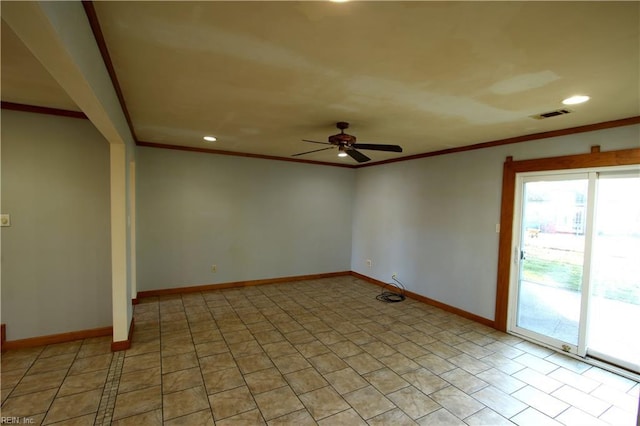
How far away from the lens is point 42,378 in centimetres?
257

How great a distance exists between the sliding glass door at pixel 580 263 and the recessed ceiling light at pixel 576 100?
42.8 inches

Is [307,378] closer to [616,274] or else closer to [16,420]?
[16,420]

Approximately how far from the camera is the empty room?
1.62 metres

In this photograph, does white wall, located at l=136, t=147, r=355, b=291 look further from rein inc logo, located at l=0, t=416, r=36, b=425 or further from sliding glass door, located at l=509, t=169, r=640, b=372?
sliding glass door, located at l=509, t=169, r=640, b=372

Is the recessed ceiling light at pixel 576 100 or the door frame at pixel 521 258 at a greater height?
the recessed ceiling light at pixel 576 100

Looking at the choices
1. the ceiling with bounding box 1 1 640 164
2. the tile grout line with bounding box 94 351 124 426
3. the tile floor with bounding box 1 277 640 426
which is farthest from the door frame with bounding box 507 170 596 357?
the tile grout line with bounding box 94 351 124 426

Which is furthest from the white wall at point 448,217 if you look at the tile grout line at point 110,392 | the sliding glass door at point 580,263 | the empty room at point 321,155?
the tile grout line at point 110,392

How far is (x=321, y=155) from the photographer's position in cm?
542

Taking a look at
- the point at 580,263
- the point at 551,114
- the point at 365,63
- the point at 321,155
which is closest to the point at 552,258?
the point at 580,263

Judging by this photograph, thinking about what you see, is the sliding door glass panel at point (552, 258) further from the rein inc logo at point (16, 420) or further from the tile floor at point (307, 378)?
the rein inc logo at point (16, 420)

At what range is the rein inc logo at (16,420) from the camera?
205cm

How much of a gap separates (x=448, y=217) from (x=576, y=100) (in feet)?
7.81

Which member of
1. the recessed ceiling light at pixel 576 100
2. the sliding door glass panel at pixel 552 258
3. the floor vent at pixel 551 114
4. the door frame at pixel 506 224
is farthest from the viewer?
the door frame at pixel 506 224

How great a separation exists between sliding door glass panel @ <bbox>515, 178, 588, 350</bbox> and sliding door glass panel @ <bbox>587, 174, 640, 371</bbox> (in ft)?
0.45
